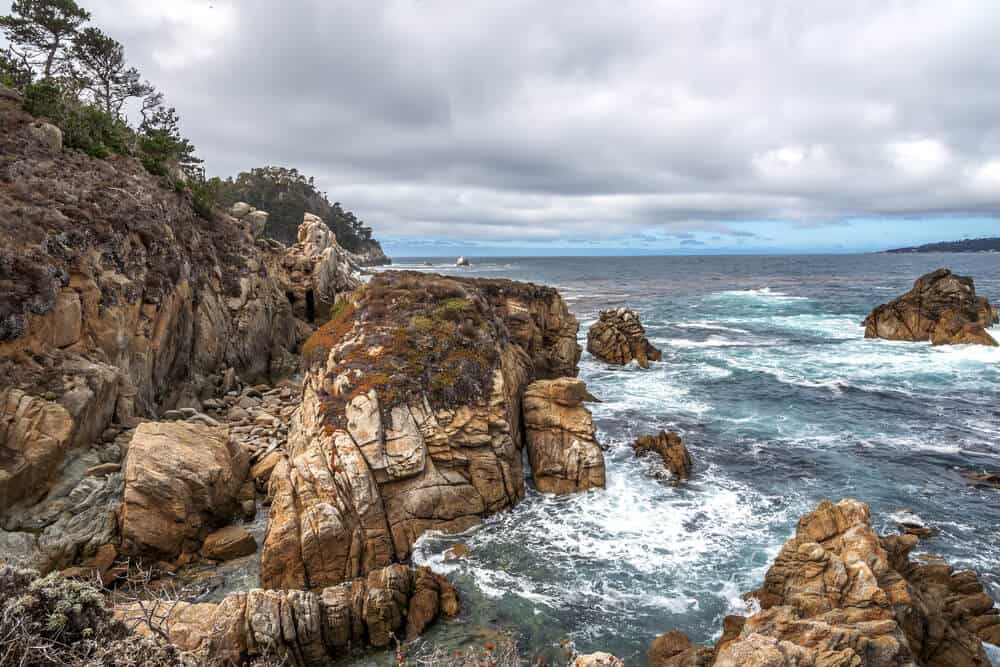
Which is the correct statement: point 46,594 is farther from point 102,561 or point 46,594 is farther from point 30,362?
point 30,362

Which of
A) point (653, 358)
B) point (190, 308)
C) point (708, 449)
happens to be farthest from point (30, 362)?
point (653, 358)

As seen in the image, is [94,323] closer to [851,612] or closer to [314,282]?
[314,282]

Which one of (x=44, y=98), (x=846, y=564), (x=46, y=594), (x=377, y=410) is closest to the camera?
(x=46, y=594)

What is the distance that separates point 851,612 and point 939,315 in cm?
4331

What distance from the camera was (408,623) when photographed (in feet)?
36.7

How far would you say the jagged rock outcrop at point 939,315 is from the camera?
129 ft

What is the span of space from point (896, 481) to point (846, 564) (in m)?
11.1

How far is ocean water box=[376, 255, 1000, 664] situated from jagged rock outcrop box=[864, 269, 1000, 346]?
260 cm

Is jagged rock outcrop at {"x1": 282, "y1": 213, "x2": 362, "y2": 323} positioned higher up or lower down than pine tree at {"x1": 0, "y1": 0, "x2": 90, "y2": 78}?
lower down

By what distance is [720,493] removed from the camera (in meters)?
17.8

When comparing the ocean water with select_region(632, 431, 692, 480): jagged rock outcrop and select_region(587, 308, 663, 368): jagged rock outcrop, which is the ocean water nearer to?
select_region(632, 431, 692, 480): jagged rock outcrop

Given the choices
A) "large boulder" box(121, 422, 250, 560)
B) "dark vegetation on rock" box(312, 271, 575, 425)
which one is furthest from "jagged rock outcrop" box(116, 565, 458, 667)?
"dark vegetation on rock" box(312, 271, 575, 425)

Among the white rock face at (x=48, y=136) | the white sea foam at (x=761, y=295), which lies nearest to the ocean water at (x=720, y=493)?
the white rock face at (x=48, y=136)

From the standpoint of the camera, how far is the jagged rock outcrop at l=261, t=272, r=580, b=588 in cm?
1316
